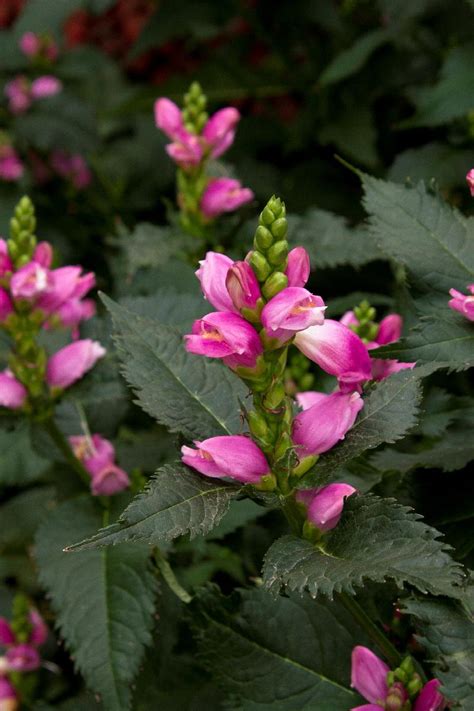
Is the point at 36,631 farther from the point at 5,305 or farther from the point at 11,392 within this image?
the point at 5,305

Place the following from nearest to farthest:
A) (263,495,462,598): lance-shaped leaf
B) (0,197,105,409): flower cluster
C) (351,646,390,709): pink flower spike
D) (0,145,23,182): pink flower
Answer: (263,495,462,598): lance-shaped leaf
(351,646,390,709): pink flower spike
(0,197,105,409): flower cluster
(0,145,23,182): pink flower

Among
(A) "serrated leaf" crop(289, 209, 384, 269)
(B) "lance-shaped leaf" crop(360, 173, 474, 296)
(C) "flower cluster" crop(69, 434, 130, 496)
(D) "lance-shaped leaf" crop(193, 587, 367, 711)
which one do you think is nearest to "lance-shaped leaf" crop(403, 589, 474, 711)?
(D) "lance-shaped leaf" crop(193, 587, 367, 711)

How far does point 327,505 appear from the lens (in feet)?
2.96

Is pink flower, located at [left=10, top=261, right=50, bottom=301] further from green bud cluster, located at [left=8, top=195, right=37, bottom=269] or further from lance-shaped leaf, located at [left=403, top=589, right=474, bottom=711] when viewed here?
lance-shaped leaf, located at [left=403, top=589, right=474, bottom=711]

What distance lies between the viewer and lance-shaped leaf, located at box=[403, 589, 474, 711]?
0.82 meters

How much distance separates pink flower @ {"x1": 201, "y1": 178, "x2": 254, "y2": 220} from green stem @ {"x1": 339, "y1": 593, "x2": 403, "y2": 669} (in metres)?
0.89

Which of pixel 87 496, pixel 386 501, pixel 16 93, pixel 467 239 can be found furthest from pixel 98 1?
pixel 386 501

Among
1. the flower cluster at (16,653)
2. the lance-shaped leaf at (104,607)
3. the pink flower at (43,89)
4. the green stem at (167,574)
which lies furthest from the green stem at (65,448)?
the pink flower at (43,89)

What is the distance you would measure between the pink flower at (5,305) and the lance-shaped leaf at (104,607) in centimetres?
33

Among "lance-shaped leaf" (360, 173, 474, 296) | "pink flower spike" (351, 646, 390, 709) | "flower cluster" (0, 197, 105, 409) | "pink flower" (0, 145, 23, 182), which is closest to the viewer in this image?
"pink flower spike" (351, 646, 390, 709)

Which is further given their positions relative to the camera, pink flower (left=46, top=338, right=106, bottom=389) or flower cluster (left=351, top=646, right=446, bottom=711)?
pink flower (left=46, top=338, right=106, bottom=389)

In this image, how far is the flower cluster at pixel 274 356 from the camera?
33.0 inches

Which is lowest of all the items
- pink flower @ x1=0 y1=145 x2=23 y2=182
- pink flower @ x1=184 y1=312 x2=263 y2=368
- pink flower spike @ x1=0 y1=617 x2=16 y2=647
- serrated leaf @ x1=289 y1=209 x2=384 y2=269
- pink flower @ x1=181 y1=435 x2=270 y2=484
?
pink flower spike @ x1=0 y1=617 x2=16 y2=647

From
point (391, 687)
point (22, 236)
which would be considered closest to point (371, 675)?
point (391, 687)
